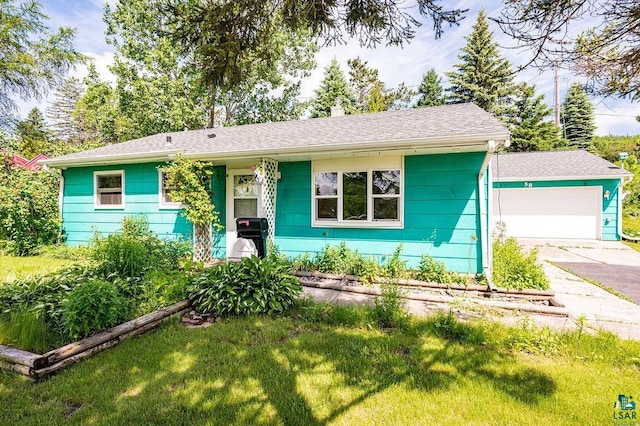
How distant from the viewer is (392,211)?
249 inches

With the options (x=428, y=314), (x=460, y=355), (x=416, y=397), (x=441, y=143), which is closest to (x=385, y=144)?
(x=441, y=143)

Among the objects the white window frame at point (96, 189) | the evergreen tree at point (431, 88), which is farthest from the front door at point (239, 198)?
the evergreen tree at point (431, 88)

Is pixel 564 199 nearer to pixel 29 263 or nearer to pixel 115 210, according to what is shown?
pixel 115 210

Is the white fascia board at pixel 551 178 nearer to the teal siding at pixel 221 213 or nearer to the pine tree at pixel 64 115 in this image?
the teal siding at pixel 221 213

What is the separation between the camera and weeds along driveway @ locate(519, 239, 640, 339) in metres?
3.99

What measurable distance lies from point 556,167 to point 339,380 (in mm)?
13467

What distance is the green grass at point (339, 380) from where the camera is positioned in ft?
6.99

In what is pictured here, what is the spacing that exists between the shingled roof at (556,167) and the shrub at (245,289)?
9063 millimetres

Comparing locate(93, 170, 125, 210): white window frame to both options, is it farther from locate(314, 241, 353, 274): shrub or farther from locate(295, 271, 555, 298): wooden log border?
locate(314, 241, 353, 274): shrub

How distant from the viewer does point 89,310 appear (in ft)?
10.3

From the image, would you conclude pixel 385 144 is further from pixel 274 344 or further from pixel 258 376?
pixel 258 376

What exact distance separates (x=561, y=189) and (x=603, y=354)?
10797 mm

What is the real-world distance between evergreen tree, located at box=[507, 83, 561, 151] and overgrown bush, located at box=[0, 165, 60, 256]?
25751 mm

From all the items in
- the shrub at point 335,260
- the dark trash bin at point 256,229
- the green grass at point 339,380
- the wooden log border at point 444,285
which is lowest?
the green grass at point 339,380
